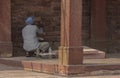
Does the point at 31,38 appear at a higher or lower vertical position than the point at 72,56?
higher

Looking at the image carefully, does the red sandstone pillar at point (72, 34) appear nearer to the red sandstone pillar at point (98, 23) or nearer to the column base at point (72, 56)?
the column base at point (72, 56)

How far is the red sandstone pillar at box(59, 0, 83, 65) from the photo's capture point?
35.3 ft

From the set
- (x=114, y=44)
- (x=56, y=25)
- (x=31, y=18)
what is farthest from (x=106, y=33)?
(x=31, y=18)

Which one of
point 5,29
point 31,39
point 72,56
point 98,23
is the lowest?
point 72,56

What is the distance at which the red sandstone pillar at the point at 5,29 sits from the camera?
47.2 ft

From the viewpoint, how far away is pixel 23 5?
15227mm

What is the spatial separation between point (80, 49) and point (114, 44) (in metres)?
6.27

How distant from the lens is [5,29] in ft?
47.5

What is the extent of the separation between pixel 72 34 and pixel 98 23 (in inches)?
222

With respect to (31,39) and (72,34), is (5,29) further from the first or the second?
(72,34)

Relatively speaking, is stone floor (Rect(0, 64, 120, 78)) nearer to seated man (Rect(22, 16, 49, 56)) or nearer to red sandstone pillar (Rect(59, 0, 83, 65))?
red sandstone pillar (Rect(59, 0, 83, 65))

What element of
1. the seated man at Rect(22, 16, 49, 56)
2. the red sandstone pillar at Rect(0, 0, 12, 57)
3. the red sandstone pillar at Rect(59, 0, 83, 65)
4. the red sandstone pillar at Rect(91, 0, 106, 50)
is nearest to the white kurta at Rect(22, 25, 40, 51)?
the seated man at Rect(22, 16, 49, 56)

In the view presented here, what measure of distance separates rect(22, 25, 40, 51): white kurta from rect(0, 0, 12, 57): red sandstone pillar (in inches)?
26.1

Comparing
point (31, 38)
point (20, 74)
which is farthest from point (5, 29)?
point (20, 74)
